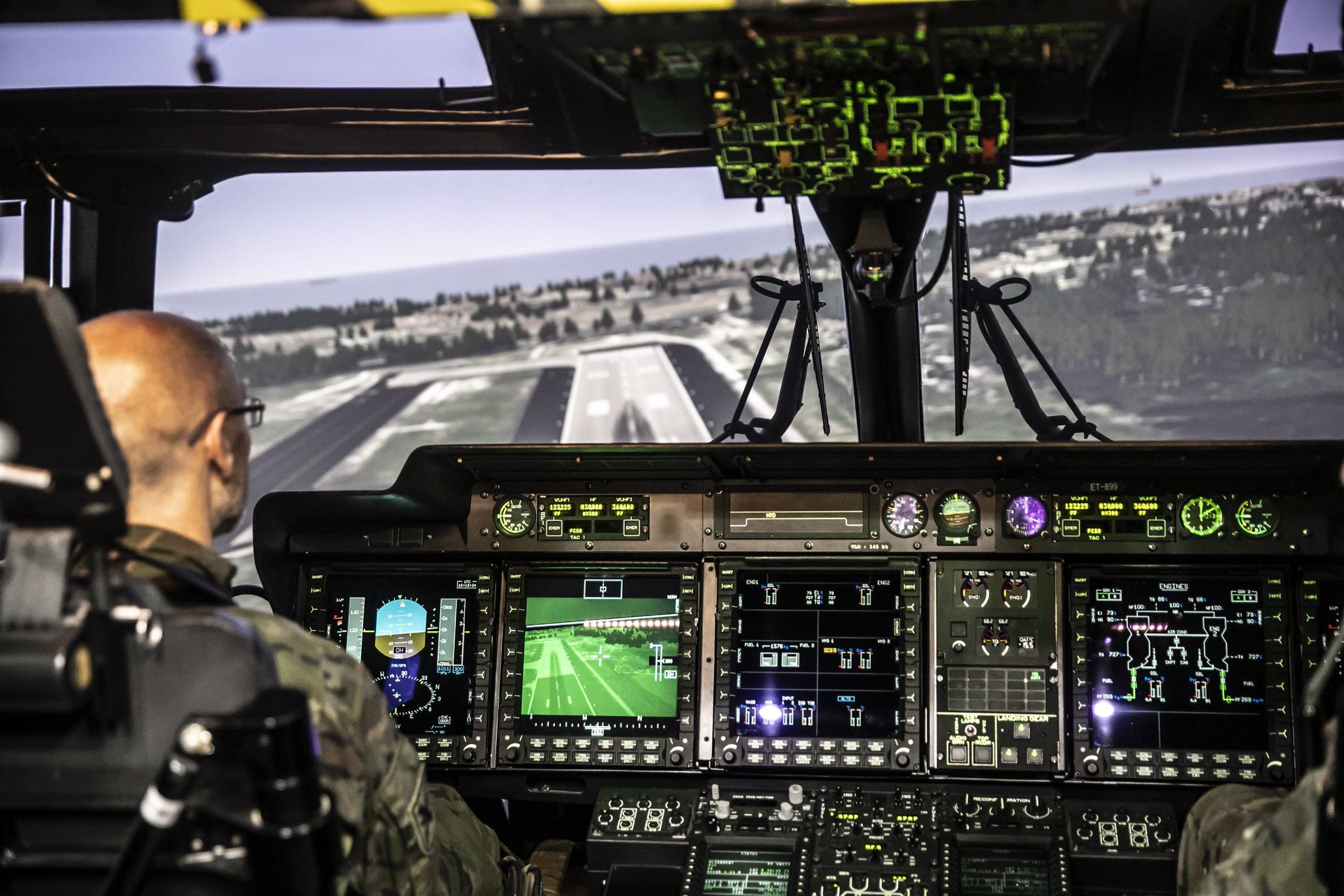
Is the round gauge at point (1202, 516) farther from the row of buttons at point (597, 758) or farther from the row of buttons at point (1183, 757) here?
the row of buttons at point (597, 758)

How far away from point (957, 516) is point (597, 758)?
103cm

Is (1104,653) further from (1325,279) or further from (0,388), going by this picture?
(0,388)

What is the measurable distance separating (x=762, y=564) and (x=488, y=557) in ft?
2.24

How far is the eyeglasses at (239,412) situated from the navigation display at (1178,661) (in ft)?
6.67

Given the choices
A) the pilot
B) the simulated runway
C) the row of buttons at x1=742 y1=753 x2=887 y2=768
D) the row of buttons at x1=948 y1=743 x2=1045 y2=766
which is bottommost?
the row of buttons at x1=742 y1=753 x2=887 y2=768

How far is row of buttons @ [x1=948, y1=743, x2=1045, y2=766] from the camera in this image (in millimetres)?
2977

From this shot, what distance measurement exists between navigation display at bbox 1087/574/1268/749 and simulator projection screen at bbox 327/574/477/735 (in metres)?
1.50

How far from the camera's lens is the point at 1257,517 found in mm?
3020

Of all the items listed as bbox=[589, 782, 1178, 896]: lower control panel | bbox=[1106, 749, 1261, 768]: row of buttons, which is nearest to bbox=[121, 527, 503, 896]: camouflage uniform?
bbox=[589, 782, 1178, 896]: lower control panel

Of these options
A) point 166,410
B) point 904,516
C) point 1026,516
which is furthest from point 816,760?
point 166,410

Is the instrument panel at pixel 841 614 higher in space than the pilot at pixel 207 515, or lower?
lower

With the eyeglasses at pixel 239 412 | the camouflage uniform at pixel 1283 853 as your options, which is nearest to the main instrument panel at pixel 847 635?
the camouflage uniform at pixel 1283 853

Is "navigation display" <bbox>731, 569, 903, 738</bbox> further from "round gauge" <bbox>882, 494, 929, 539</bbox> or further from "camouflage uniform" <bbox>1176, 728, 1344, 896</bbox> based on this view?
"camouflage uniform" <bbox>1176, 728, 1344, 896</bbox>

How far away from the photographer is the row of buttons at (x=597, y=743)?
3.10 m
